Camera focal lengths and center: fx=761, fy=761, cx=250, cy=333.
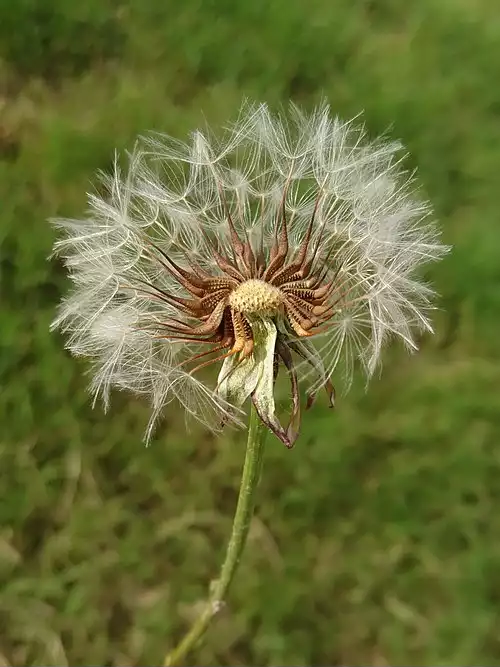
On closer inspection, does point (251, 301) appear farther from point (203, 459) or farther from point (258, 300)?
point (203, 459)

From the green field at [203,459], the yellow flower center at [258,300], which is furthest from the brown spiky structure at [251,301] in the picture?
the green field at [203,459]

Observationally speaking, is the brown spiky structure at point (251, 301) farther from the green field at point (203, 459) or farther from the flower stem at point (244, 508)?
the green field at point (203, 459)

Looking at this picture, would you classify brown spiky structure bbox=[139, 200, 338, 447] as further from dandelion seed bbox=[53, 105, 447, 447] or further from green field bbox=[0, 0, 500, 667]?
green field bbox=[0, 0, 500, 667]

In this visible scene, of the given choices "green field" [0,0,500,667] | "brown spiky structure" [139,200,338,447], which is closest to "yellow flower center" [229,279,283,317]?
"brown spiky structure" [139,200,338,447]

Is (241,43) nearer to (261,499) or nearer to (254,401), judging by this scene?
(261,499)

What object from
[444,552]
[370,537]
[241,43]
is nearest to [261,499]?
[370,537]

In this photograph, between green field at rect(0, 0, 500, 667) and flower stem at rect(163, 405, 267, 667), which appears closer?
flower stem at rect(163, 405, 267, 667)

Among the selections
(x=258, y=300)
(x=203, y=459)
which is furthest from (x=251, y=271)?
(x=203, y=459)

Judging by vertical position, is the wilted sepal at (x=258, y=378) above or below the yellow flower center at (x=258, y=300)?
below

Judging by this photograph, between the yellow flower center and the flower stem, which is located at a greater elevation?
the yellow flower center

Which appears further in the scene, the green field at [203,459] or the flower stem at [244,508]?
the green field at [203,459]
